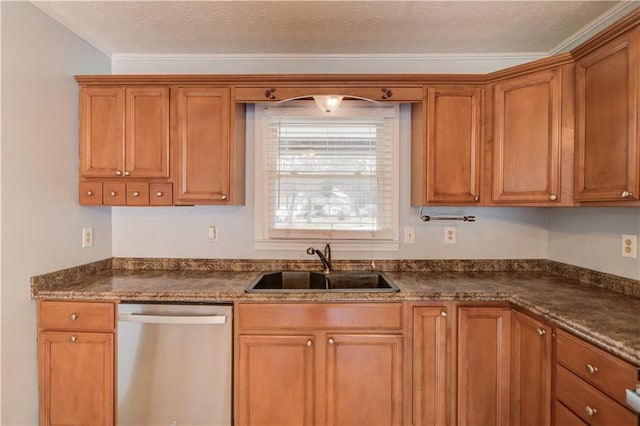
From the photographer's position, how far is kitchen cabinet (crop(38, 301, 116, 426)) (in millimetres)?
1792

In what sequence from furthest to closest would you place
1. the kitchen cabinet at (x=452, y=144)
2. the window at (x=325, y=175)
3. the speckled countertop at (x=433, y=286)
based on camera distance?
the window at (x=325, y=175), the kitchen cabinet at (x=452, y=144), the speckled countertop at (x=433, y=286)

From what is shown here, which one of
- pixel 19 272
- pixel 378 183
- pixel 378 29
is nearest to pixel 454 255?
pixel 378 183

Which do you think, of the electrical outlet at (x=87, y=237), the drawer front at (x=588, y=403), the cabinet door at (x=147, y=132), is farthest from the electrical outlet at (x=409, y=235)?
the electrical outlet at (x=87, y=237)

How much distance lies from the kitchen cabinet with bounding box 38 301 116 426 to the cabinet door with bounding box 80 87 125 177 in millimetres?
854

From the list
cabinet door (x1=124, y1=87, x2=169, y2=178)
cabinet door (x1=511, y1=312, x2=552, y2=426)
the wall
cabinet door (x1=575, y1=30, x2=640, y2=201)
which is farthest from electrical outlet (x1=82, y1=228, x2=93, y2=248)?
cabinet door (x1=575, y1=30, x2=640, y2=201)

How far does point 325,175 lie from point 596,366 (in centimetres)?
177

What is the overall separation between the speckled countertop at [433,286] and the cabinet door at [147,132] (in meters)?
0.71

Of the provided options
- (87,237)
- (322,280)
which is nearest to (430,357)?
(322,280)

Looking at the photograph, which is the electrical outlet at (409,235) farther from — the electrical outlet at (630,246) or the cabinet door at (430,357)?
the electrical outlet at (630,246)

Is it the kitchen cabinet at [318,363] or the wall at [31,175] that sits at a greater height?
the wall at [31,175]

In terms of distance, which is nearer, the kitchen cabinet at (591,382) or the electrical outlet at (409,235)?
the kitchen cabinet at (591,382)

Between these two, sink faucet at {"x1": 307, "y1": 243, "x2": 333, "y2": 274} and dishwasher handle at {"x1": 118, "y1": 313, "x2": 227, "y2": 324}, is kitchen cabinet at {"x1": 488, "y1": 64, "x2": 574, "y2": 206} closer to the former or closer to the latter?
sink faucet at {"x1": 307, "y1": 243, "x2": 333, "y2": 274}

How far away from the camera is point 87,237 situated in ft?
7.22

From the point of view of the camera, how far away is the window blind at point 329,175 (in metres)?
2.38
